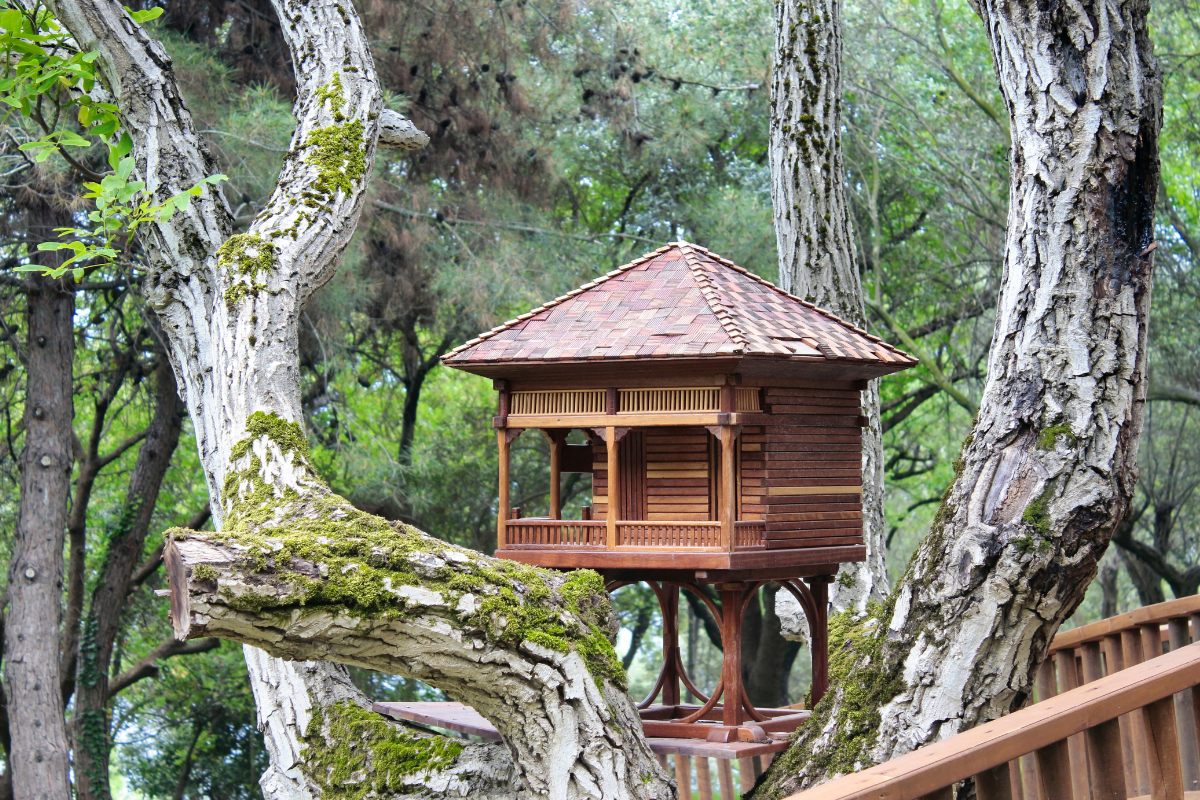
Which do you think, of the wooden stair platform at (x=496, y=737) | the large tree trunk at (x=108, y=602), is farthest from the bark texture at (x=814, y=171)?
the large tree trunk at (x=108, y=602)

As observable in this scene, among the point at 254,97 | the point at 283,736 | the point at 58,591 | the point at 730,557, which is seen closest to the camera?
the point at 730,557

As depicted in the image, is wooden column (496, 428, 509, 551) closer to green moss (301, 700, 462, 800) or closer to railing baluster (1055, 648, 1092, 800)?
green moss (301, 700, 462, 800)

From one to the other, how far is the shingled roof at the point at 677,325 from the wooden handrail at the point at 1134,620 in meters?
1.61

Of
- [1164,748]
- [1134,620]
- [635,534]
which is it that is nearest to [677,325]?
[635,534]

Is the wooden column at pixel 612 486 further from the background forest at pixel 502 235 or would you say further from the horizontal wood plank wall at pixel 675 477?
the background forest at pixel 502 235

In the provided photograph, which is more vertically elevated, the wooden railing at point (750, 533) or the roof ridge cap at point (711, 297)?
the roof ridge cap at point (711, 297)

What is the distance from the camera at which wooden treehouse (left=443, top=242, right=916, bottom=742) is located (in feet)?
9.66

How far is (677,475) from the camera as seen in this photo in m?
3.27

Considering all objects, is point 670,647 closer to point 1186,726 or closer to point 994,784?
point 1186,726

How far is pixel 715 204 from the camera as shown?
35.2ft

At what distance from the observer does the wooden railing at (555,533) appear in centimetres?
309

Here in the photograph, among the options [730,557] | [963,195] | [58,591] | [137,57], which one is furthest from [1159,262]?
[58,591]

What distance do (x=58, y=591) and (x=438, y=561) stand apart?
329 inches

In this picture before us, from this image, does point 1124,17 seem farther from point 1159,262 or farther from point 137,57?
point 1159,262
